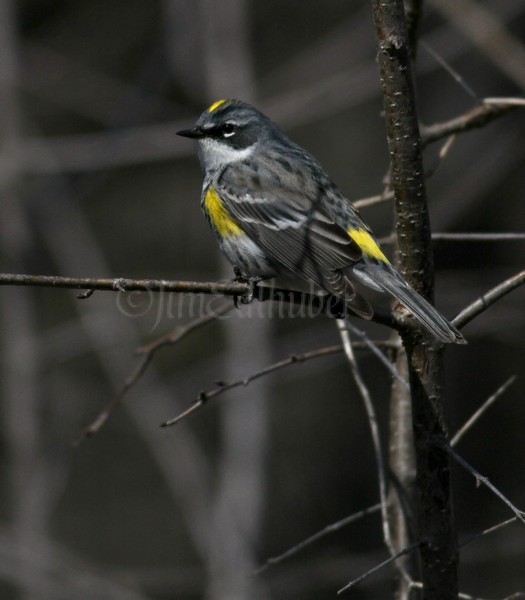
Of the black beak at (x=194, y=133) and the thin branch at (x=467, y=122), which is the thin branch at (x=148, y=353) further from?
the black beak at (x=194, y=133)

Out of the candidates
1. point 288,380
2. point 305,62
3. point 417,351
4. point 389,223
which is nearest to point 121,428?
point 288,380

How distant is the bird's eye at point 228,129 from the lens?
4.73 meters

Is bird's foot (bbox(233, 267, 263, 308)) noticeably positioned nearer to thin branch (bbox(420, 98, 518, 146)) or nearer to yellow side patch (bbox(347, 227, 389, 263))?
yellow side patch (bbox(347, 227, 389, 263))

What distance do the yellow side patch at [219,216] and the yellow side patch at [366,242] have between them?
560 mm

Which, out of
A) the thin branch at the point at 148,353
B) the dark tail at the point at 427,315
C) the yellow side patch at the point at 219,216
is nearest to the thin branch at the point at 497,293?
the dark tail at the point at 427,315

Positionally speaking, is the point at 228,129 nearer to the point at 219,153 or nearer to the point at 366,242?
the point at 219,153

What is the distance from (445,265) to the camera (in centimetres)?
795

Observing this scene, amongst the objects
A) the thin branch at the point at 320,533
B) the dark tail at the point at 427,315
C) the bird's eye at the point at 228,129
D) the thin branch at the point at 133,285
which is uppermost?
the bird's eye at the point at 228,129

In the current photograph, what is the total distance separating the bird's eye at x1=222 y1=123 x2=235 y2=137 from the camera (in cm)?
473

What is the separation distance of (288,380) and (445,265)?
197 cm

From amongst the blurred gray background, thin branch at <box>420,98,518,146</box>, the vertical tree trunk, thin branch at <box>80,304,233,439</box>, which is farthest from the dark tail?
the blurred gray background

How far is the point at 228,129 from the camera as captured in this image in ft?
15.5

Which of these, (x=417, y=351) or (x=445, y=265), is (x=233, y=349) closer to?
(x=445, y=265)

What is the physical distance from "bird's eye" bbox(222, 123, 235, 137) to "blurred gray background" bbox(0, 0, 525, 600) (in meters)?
1.76
